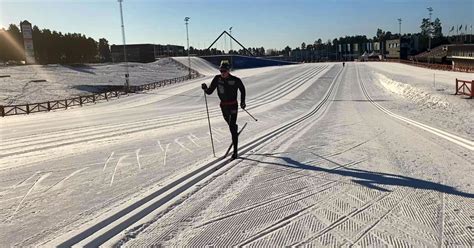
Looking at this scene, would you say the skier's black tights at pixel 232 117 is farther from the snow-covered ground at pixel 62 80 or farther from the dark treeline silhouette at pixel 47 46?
the dark treeline silhouette at pixel 47 46

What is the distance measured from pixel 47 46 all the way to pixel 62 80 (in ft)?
149

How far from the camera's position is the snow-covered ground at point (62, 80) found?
163 ft

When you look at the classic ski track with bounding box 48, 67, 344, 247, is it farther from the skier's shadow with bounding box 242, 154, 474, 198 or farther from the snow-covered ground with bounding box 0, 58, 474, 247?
the skier's shadow with bounding box 242, 154, 474, 198

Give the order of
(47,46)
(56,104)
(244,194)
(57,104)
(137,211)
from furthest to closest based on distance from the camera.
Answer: (47,46)
(56,104)
(57,104)
(244,194)
(137,211)

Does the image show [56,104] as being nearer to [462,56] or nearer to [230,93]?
[230,93]

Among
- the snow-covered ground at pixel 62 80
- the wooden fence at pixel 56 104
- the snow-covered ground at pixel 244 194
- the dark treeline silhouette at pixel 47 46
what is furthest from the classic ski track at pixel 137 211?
the dark treeline silhouette at pixel 47 46

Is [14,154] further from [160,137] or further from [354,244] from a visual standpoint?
[354,244]

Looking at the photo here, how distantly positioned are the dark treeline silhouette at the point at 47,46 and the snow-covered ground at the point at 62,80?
25246mm

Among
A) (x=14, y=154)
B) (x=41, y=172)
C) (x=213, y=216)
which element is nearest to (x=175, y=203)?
(x=213, y=216)

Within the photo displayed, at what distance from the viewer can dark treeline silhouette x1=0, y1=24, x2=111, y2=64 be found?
101625 millimetres

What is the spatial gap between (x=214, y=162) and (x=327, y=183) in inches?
90.7

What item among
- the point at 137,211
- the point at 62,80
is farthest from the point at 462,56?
the point at 137,211

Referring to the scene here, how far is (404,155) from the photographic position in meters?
7.60

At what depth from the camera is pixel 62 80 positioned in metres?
65.2
